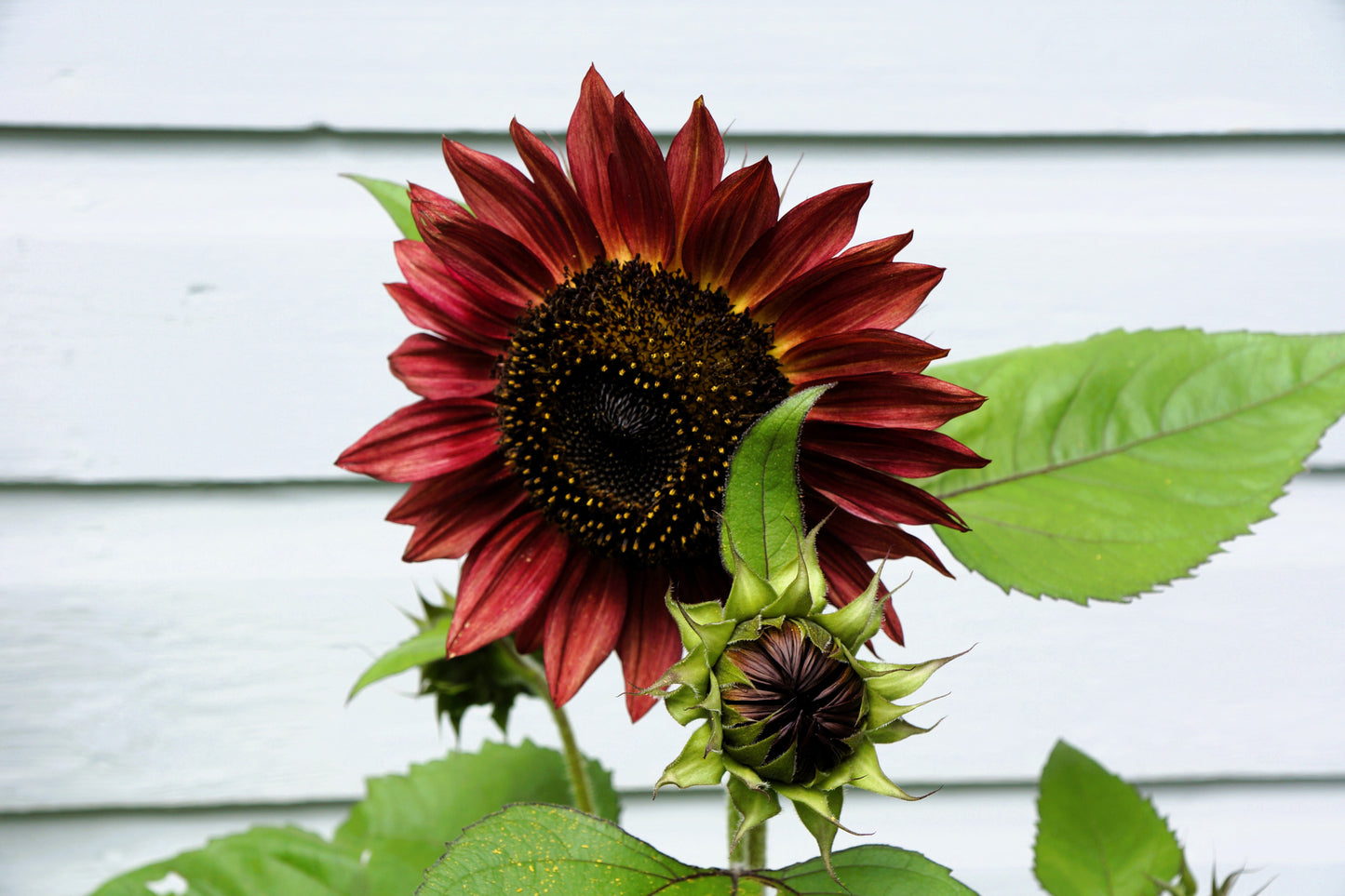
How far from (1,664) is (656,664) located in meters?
0.64

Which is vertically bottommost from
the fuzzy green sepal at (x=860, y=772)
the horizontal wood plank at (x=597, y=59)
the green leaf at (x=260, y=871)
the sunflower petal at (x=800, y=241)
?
Answer: the green leaf at (x=260, y=871)

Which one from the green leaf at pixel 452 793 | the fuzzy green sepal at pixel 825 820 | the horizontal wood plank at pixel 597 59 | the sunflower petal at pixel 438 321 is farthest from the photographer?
the horizontal wood plank at pixel 597 59

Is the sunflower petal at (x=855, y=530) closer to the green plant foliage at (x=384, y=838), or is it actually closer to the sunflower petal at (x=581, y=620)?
the sunflower petal at (x=581, y=620)

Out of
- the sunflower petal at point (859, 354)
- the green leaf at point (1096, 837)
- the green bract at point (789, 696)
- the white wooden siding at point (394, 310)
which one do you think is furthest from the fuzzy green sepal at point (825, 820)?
the white wooden siding at point (394, 310)

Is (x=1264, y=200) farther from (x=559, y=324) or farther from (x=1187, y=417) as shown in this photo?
(x=559, y=324)

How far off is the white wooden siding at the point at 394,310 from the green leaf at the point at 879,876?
16.5 inches

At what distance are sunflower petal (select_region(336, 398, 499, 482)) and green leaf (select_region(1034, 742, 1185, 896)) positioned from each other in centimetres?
27

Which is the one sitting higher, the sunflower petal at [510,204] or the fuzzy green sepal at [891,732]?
the sunflower petal at [510,204]

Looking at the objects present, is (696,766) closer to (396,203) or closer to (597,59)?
(396,203)

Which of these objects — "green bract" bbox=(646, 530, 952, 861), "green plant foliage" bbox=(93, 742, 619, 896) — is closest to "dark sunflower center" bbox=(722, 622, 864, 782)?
"green bract" bbox=(646, 530, 952, 861)

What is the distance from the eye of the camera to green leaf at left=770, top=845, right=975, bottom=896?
0.75 feet

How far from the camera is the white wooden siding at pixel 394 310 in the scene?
63 cm

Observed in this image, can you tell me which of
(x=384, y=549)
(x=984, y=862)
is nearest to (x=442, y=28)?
(x=384, y=549)

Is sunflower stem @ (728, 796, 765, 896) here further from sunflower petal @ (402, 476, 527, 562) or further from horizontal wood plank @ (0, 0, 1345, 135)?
horizontal wood plank @ (0, 0, 1345, 135)
